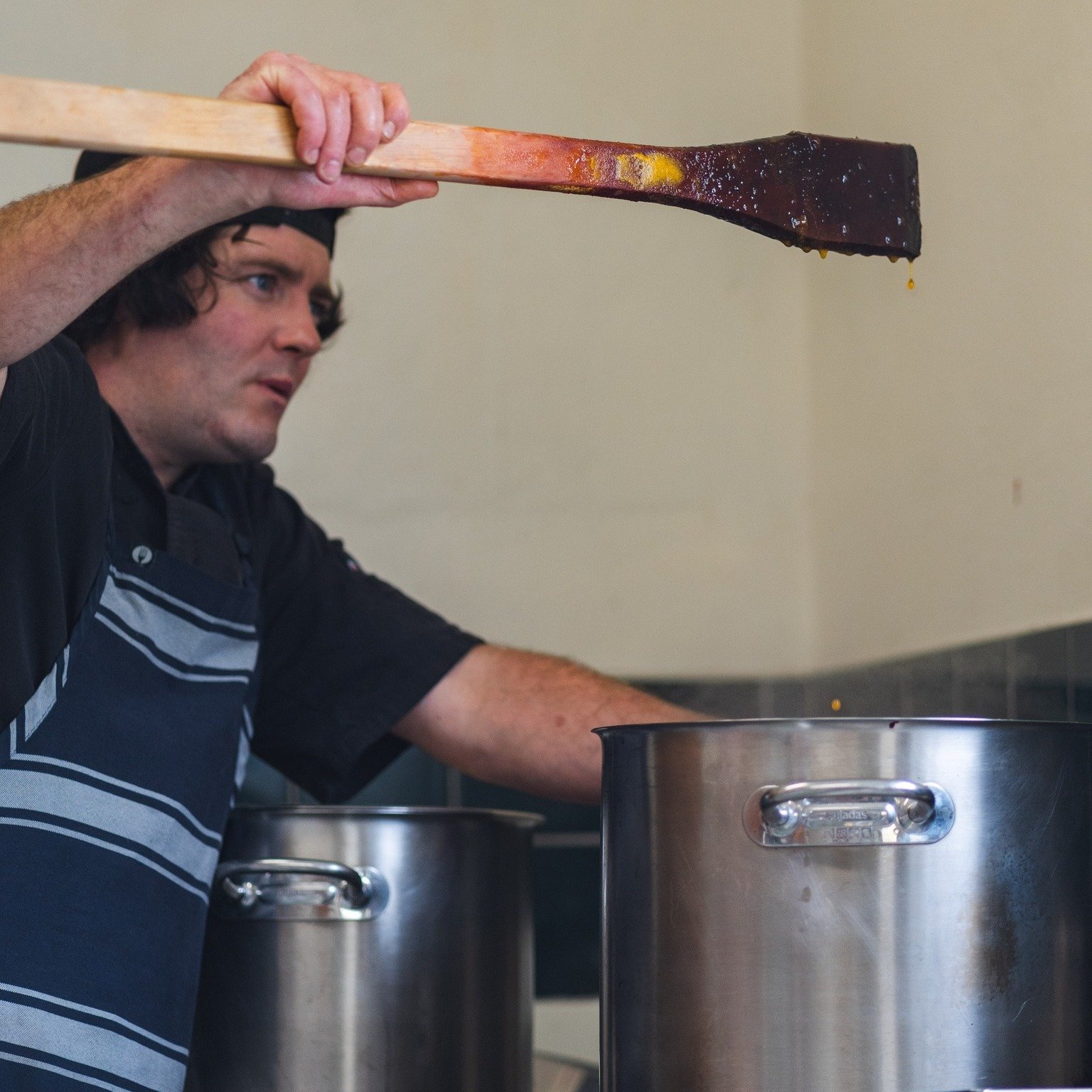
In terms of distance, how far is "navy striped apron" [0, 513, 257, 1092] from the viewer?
0.93m

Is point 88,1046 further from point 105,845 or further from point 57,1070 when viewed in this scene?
point 105,845

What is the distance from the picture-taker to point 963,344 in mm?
1275

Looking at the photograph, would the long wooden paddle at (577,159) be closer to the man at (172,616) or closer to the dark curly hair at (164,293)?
the man at (172,616)

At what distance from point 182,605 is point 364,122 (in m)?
0.52

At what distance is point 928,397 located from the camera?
1.35 m

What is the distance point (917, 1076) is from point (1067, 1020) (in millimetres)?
92

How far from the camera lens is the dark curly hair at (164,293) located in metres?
Answer: 1.21

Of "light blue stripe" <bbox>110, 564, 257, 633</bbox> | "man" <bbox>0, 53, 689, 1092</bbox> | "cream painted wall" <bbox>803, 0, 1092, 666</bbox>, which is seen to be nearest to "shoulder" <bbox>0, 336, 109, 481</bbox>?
"man" <bbox>0, 53, 689, 1092</bbox>

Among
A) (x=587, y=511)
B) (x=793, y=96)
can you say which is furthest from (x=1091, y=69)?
(x=587, y=511)

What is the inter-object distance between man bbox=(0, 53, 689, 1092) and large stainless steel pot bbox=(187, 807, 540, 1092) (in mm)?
34

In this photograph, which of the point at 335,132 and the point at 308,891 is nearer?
the point at 335,132

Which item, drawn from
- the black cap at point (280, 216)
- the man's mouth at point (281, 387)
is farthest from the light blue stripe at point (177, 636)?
the black cap at point (280, 216)

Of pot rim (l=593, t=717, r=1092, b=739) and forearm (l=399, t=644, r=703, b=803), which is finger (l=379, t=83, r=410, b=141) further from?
forearm (l=399, t=644, r=703, b=803)

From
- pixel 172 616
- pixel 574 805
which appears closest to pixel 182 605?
pixel 172 616
